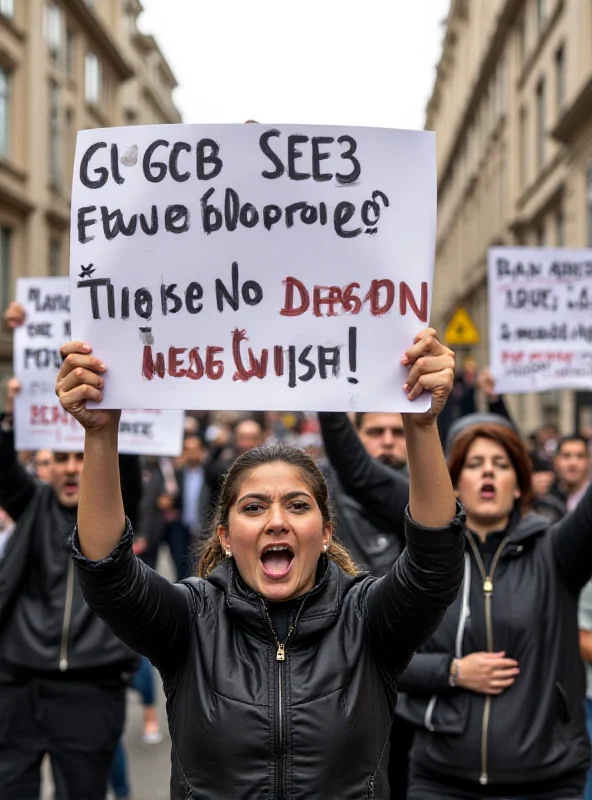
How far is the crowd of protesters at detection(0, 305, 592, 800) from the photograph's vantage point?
298 cm

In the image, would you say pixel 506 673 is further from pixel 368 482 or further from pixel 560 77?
pixel 560 77

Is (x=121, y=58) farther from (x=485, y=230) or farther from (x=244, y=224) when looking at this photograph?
(x=244, y=224)

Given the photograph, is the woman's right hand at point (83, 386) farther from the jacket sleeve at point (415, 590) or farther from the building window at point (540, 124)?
the building window at point (540, 124)

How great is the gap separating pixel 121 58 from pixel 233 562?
34.1 meters

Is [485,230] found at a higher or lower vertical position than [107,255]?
higher

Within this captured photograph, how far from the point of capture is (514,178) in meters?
26.9

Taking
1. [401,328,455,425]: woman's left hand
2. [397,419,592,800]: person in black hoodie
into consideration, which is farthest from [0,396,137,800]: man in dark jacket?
[401,328,455,425]: woman's left hand

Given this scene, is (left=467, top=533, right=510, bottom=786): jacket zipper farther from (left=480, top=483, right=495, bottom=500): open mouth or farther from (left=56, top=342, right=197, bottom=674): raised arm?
(left=56, top=342, right=197, bottom=674): raised arm

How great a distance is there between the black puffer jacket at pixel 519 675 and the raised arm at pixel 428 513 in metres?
1.03

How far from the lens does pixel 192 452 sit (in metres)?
9.62

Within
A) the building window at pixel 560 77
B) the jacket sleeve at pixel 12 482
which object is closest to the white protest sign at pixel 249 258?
the jacket sleeve at pixel 12 482

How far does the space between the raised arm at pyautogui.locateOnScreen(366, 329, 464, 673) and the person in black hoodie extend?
1.02 m

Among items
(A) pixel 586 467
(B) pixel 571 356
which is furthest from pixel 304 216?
(A) pixel 586 467

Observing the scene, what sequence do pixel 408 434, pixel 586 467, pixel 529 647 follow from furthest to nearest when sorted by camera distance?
pixel 586 467 → pixel 529 647 → pixel 408 434
